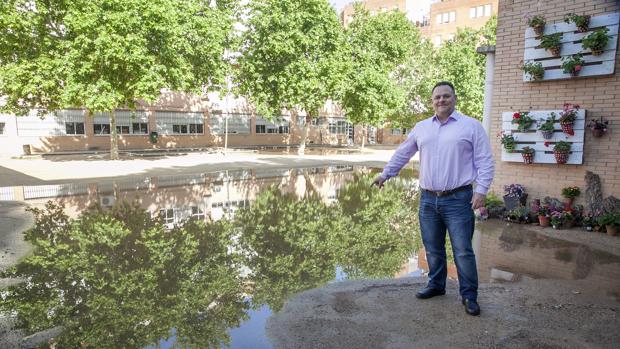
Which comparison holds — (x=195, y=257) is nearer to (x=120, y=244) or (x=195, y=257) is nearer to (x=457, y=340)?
(x=120, y=244)

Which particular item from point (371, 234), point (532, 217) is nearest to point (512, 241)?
point (532, 217)

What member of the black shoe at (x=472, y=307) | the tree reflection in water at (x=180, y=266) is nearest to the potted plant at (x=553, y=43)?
the tree reflection in water at (x=180, y=266)

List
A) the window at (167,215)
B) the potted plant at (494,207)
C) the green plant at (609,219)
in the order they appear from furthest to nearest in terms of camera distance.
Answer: the potted plant at (494,207)
the window at (167,215)
the green plant at (609,219)

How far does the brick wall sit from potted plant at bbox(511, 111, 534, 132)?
22 centimetres

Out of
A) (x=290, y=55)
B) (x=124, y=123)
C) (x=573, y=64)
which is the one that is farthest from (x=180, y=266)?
(x=124, y=123)

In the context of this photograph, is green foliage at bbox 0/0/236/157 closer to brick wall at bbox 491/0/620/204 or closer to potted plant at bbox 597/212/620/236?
brick wall at bbox 491/0/620/204

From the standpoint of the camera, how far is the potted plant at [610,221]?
23.1 ft

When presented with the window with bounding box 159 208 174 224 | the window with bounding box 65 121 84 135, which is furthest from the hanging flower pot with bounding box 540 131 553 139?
the window with bounding box 65 121 84 135

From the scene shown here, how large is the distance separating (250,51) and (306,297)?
24895mm

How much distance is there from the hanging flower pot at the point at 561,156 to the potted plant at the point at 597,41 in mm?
1856

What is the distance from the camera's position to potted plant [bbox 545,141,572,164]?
7824 mm

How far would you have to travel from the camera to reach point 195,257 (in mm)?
5707

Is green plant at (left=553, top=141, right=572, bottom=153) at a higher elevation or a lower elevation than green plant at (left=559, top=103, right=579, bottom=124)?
lower

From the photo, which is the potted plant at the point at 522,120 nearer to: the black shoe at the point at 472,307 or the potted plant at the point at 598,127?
the potted plant at the point at 598,127
